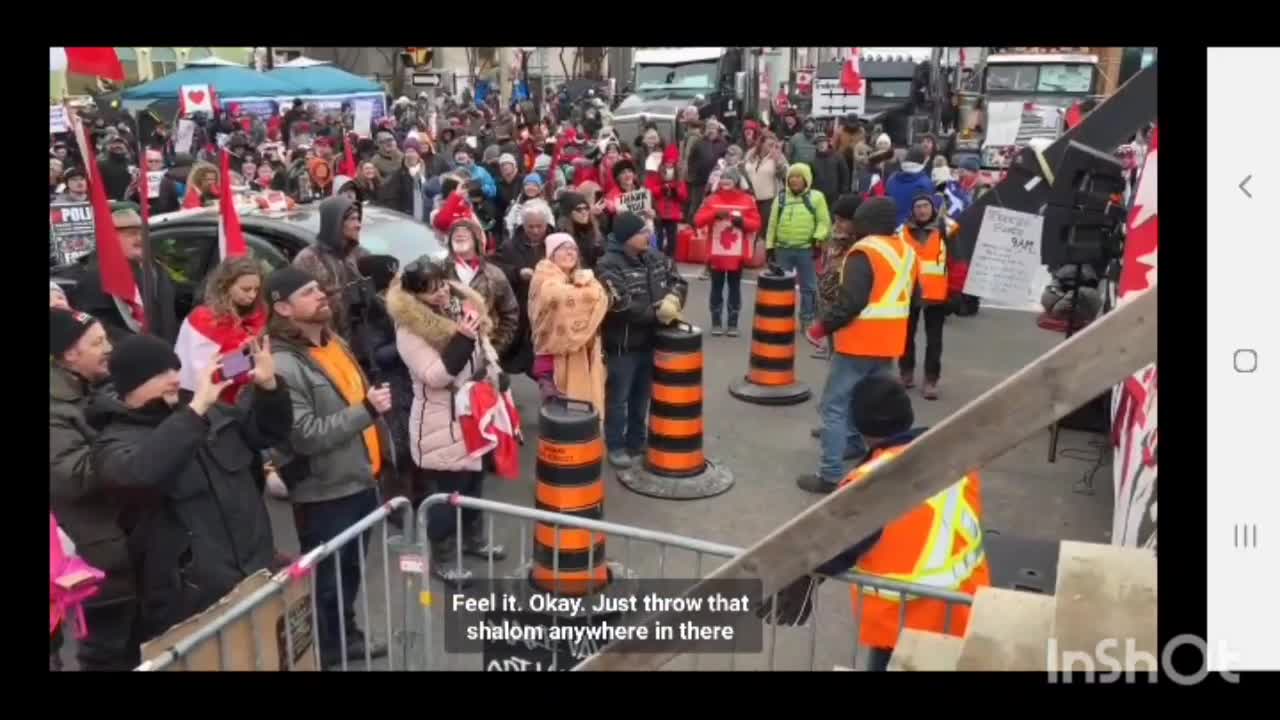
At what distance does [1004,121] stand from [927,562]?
21465 mm

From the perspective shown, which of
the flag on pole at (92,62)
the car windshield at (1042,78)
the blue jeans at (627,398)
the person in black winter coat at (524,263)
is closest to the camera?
the flag on pole at (92,62)

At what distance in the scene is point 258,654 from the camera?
11.9 ft

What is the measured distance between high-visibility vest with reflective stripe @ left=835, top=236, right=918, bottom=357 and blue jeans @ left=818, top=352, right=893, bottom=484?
148mm

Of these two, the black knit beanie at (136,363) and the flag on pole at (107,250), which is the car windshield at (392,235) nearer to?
the flag on pole at (107,250)

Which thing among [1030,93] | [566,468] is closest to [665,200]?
[566,468]

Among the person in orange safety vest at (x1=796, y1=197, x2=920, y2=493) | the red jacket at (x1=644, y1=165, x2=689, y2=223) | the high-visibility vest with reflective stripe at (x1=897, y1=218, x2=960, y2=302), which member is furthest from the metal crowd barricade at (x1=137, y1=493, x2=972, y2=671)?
the red jacket at (x1=644, y1=165, x2=689, y2=223)

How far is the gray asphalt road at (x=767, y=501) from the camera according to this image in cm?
528

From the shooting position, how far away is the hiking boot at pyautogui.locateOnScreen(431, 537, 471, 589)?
19.2 feet

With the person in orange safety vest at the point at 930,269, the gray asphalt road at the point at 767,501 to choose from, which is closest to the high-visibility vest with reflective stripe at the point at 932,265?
the person in orange safety vest at the point at 930,269

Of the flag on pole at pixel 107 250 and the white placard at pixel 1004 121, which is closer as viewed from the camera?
the flag on pole at pixel 107 250

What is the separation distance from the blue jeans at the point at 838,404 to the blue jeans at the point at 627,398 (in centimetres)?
127

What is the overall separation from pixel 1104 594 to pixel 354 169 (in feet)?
47.9

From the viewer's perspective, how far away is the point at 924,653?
10.3ft
